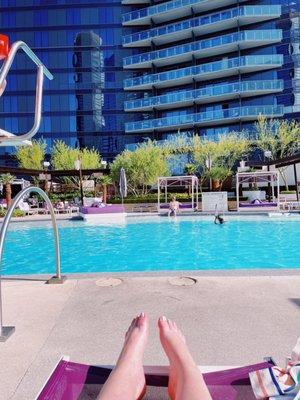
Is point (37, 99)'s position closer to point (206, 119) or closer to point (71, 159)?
point (71, 159)

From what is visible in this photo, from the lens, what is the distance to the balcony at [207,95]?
41.7m

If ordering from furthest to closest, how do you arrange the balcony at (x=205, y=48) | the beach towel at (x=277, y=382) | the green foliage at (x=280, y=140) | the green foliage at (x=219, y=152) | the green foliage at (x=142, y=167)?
the balcony at (x=205, y=48) < the green foliage at (x=280, y=140) < the green foliage at (x=219, y=152) < the green foliage at (x=142, y=167) < the beach towel at (x=277, y=382)

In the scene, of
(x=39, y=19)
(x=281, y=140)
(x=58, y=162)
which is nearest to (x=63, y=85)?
(x=39, y=19)

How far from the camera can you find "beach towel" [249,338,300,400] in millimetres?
1823

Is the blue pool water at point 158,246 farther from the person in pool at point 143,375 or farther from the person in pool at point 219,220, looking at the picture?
the person in pool at point 143,375

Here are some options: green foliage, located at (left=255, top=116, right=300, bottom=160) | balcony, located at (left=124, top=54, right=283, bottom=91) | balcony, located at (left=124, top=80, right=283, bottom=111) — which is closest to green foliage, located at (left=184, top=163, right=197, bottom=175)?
green foliage, located at (left=255, top=116, right=300, bottom=160)

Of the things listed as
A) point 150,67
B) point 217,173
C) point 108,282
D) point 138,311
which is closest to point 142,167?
point 217,173

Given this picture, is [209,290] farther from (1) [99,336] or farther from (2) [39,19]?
(2) [39,19]

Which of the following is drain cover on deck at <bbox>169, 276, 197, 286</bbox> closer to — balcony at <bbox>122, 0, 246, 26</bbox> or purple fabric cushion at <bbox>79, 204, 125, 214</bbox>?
purple fabric cushion at <bbox>79, 204, 125, 214</bbox>

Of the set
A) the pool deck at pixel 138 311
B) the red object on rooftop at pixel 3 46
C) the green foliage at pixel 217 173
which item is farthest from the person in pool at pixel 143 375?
the green foliage at pixel 217 173

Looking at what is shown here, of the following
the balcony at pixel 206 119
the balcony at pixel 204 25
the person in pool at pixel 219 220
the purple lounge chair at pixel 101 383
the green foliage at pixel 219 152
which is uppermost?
the balcony at pixel 204 25

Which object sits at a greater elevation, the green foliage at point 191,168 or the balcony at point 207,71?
the balcony at point 207,71

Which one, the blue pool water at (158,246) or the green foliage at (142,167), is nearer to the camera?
the blue pool water at (158,246)

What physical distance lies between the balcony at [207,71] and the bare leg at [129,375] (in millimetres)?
44418
